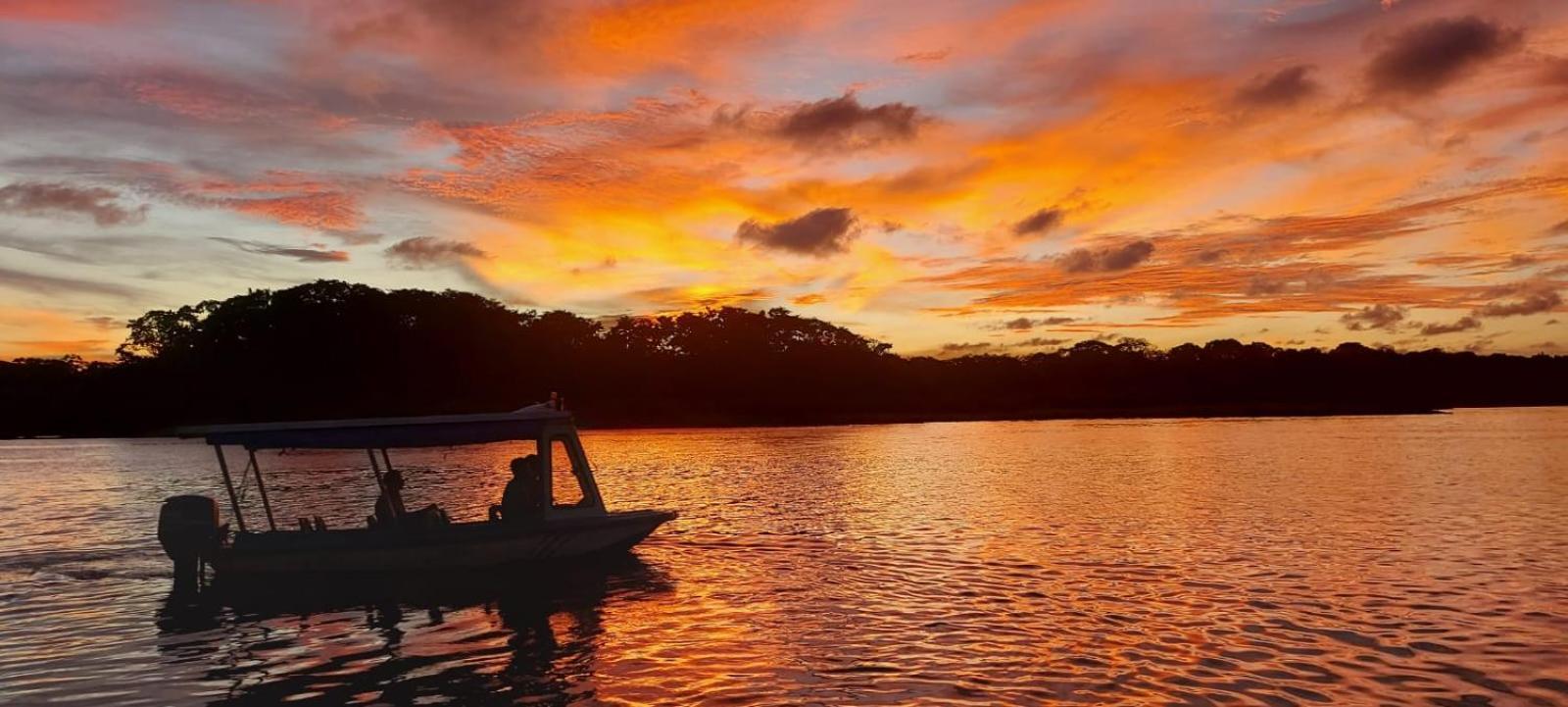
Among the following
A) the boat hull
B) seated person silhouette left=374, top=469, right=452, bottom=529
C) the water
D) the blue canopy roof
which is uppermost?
the blue canopy roof

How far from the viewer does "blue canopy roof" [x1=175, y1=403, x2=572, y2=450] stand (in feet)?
86.2

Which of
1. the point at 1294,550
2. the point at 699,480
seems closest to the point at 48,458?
the point at 699,480

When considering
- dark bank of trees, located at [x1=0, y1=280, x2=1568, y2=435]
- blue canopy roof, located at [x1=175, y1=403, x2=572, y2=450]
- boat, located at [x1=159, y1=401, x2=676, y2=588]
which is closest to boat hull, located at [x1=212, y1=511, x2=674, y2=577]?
boat, located at [x1=159, y1=401, x2=676, y2=588]

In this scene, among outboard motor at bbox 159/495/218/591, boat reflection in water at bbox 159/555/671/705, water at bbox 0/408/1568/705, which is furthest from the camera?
outboard motor at bbox 159/495/218/591

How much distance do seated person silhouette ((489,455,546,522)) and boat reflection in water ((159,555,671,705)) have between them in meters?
1.42

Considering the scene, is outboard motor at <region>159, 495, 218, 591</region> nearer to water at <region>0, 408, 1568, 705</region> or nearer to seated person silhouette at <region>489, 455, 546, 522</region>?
water at <region>0, 408, 1568, 705</region>

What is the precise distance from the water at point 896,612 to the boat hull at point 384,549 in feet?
2.18

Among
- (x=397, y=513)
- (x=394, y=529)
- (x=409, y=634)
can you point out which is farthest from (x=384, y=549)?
(x=409, y=634)

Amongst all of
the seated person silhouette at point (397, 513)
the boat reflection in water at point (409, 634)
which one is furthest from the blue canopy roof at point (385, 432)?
the boat reflection in water at point (409, 634)

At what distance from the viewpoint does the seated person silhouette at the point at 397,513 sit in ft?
85.9

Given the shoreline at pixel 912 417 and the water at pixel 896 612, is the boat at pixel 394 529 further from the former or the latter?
the shoreline at pixel 912 417

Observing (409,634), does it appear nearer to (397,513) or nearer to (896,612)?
(397,513)

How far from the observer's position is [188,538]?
25500 millimetres

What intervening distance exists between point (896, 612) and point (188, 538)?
56.6 ft
